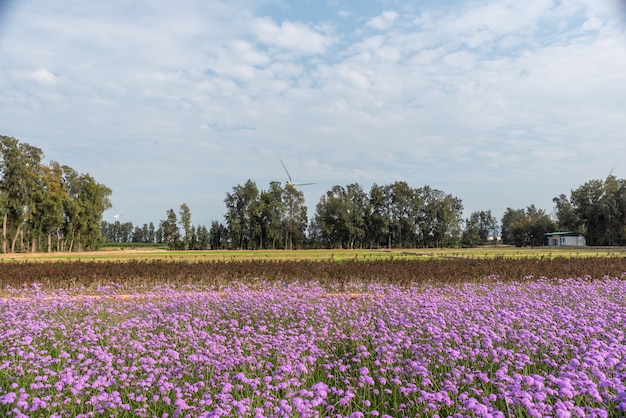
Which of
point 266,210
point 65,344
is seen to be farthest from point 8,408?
point 266,210

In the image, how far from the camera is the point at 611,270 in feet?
48.9

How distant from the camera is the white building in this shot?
249 feet

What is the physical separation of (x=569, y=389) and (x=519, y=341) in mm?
1923

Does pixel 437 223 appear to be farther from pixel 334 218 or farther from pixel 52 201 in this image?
pixel 52 201

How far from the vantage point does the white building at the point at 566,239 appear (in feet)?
249

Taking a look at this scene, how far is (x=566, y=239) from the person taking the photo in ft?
255

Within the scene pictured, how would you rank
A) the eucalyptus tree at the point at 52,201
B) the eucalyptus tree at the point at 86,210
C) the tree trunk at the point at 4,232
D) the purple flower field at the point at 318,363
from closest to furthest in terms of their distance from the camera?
the purple flower field at the point at 318,363, the tree trunk at the point at 4,232, the eucalyptus tree at the point at 52,201, the eucalyptus tree at the point at 86,210

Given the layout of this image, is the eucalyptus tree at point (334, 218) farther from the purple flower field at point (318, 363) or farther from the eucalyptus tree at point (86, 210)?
the purple flower field at point (318, 363)

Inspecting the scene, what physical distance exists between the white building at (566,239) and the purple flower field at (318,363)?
254ft

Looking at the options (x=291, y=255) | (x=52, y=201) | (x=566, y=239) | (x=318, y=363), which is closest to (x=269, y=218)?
(x=52, y=201)

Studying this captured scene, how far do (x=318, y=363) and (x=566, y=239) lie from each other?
275 feet

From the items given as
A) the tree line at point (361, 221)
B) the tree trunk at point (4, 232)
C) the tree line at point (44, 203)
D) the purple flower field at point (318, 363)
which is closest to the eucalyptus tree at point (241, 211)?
the tree line at point (361, 221)

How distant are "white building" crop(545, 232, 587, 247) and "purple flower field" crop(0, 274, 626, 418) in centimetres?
7729

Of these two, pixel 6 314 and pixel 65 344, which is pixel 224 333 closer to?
pixel 65 344
